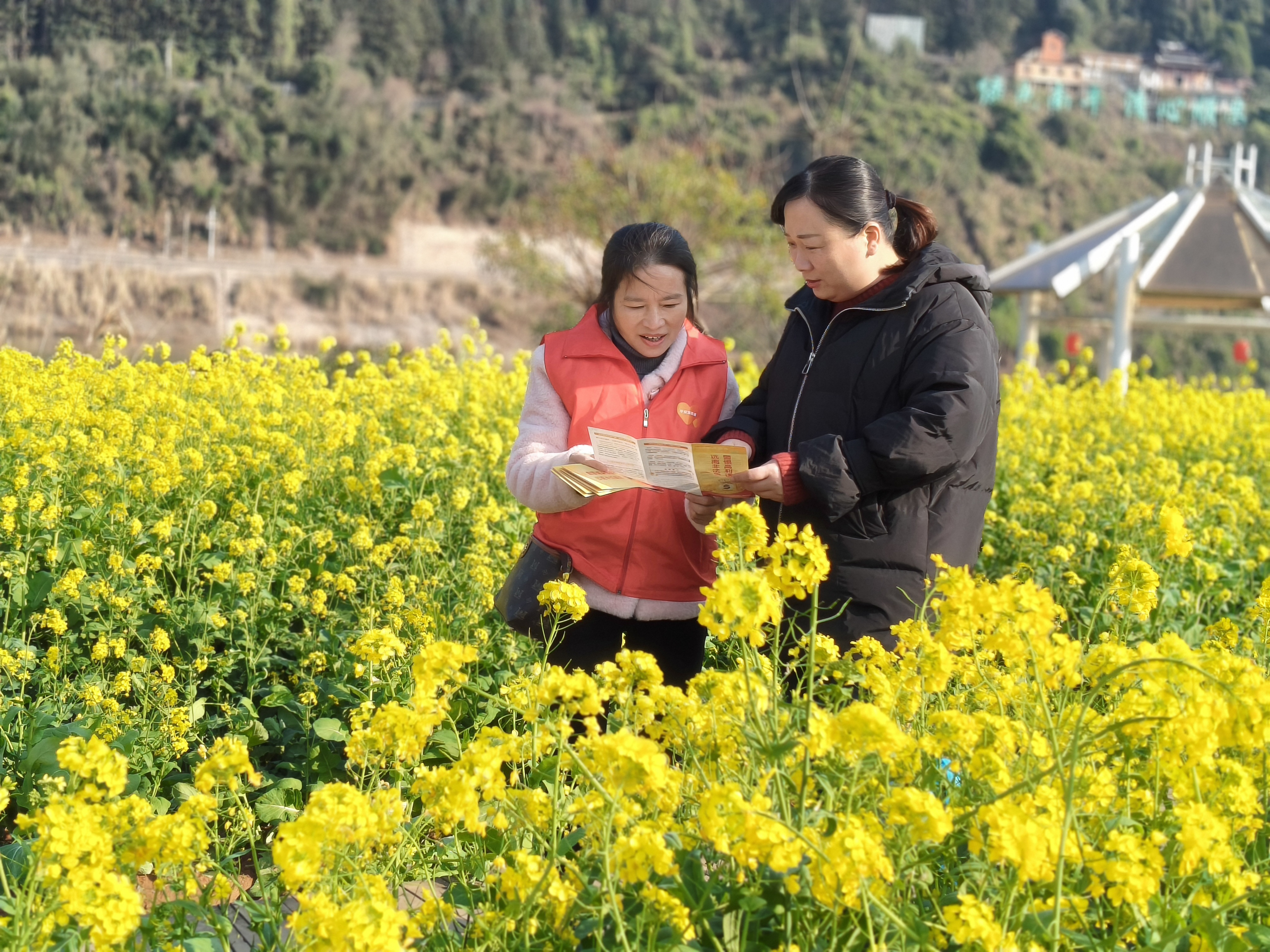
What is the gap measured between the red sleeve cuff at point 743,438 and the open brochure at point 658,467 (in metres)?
0.22

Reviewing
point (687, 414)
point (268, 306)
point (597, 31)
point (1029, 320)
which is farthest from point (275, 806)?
point (597, 31)

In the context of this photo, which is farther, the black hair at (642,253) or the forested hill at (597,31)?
the forested hill at (597,31)

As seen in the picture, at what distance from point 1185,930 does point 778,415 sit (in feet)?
4.33

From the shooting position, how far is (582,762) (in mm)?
1593

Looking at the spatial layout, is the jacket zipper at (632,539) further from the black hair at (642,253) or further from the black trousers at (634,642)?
the black hair at (642,253)

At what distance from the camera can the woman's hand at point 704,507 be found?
2.68 meters

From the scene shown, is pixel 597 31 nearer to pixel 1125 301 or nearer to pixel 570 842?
pixel 1125 301

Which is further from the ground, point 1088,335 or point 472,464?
point 472,464

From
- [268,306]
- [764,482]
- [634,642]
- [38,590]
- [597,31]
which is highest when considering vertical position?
[597,31]

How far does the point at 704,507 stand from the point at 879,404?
16.3 inches

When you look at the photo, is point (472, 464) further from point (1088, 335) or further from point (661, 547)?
point (1088, 335)

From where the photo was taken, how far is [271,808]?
2896mm

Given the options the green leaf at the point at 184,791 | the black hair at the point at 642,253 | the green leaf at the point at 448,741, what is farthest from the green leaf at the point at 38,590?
the black hair at the point at 642,253

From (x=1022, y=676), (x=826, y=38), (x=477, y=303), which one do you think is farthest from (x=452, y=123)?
(x=1022, y=676)
